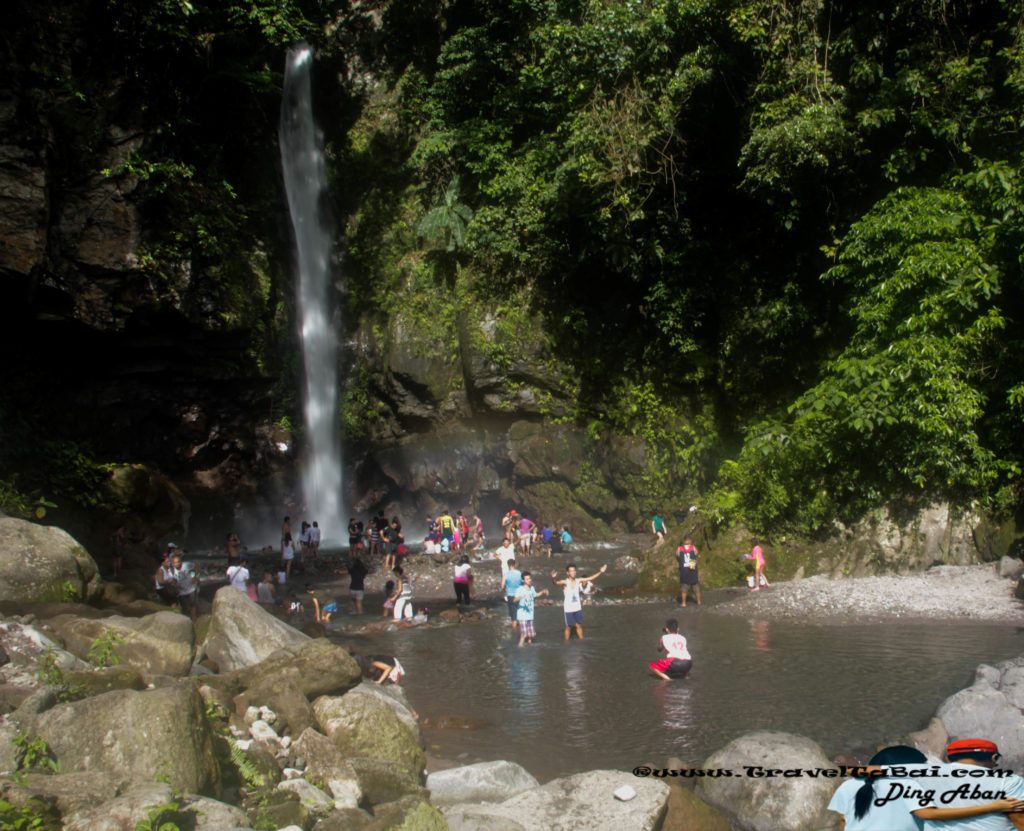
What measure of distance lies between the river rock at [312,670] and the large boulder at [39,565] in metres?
3.09

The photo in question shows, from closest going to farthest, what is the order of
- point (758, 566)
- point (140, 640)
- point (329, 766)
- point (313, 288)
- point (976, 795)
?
point (976, 795) → point (329, 766) → point (140, 640) → point (758, 566) → point (313, 288)

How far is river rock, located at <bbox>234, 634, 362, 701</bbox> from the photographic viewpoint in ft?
27.0

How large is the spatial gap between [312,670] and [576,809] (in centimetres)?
353

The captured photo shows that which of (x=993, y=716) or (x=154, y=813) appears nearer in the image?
(x=154, y=813)

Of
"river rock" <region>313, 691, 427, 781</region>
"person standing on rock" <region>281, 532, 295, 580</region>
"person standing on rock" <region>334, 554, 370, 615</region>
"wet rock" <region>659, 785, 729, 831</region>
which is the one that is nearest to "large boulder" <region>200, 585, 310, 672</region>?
"river rock" <region>313, 691, 427, 781</region>

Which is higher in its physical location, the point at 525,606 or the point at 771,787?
the point at 525,606

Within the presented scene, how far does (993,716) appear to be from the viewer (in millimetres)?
7363

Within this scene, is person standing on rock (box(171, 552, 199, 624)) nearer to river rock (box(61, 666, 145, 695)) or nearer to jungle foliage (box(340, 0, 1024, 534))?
river rock (box(61, 666, 145, 695))

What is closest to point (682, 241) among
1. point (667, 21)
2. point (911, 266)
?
point (667, 21)

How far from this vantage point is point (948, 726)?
7.50m

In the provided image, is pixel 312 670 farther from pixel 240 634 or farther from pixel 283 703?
pixel 240 634

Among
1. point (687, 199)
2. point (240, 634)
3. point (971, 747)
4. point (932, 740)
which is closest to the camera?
point (971, 747)

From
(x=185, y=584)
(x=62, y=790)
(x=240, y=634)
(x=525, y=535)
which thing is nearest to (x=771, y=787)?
(x=62, y=790)

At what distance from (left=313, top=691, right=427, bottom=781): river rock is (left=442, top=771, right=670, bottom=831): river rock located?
1.10 meters
